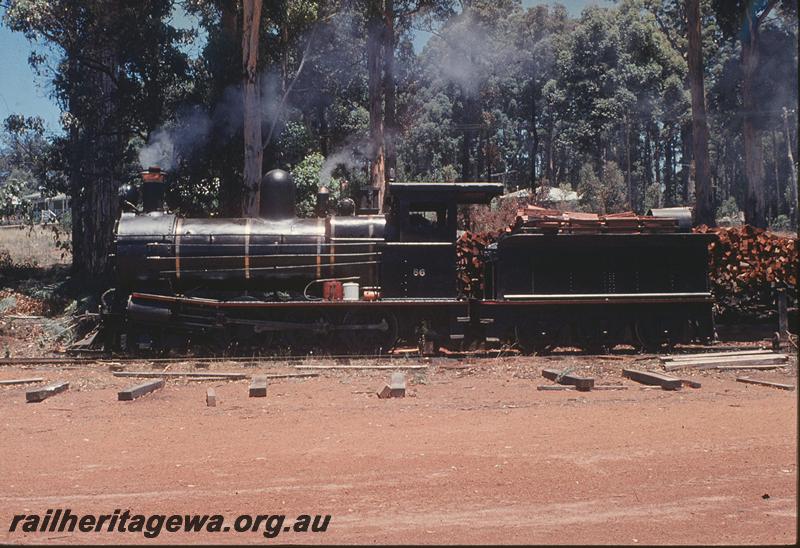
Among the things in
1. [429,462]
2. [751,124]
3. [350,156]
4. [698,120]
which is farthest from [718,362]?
[350,156]

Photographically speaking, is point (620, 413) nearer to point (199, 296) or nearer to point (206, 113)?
point (199, 296)

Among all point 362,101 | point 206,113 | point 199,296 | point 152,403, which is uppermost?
point 362,101

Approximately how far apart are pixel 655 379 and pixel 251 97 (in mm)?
14549

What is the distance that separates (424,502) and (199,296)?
9835 millimetres

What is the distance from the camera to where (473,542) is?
482 cm

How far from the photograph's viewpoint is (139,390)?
10312 millimetres

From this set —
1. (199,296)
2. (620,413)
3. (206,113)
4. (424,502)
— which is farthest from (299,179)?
(424,502)

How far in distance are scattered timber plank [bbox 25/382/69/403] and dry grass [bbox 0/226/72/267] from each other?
50.9 feet

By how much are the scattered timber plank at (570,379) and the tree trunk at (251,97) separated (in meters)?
11.9

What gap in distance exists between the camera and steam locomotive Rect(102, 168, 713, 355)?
14.1m

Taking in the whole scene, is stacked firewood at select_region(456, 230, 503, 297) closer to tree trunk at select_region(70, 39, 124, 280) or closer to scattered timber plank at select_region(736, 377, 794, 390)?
scattered timber plank at select_region(736, 377, 794, 390)

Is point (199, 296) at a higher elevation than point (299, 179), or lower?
lower

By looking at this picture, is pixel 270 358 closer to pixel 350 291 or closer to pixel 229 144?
pixel 350 291

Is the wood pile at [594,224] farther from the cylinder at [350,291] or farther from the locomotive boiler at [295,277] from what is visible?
the cylinder at [350,291]
